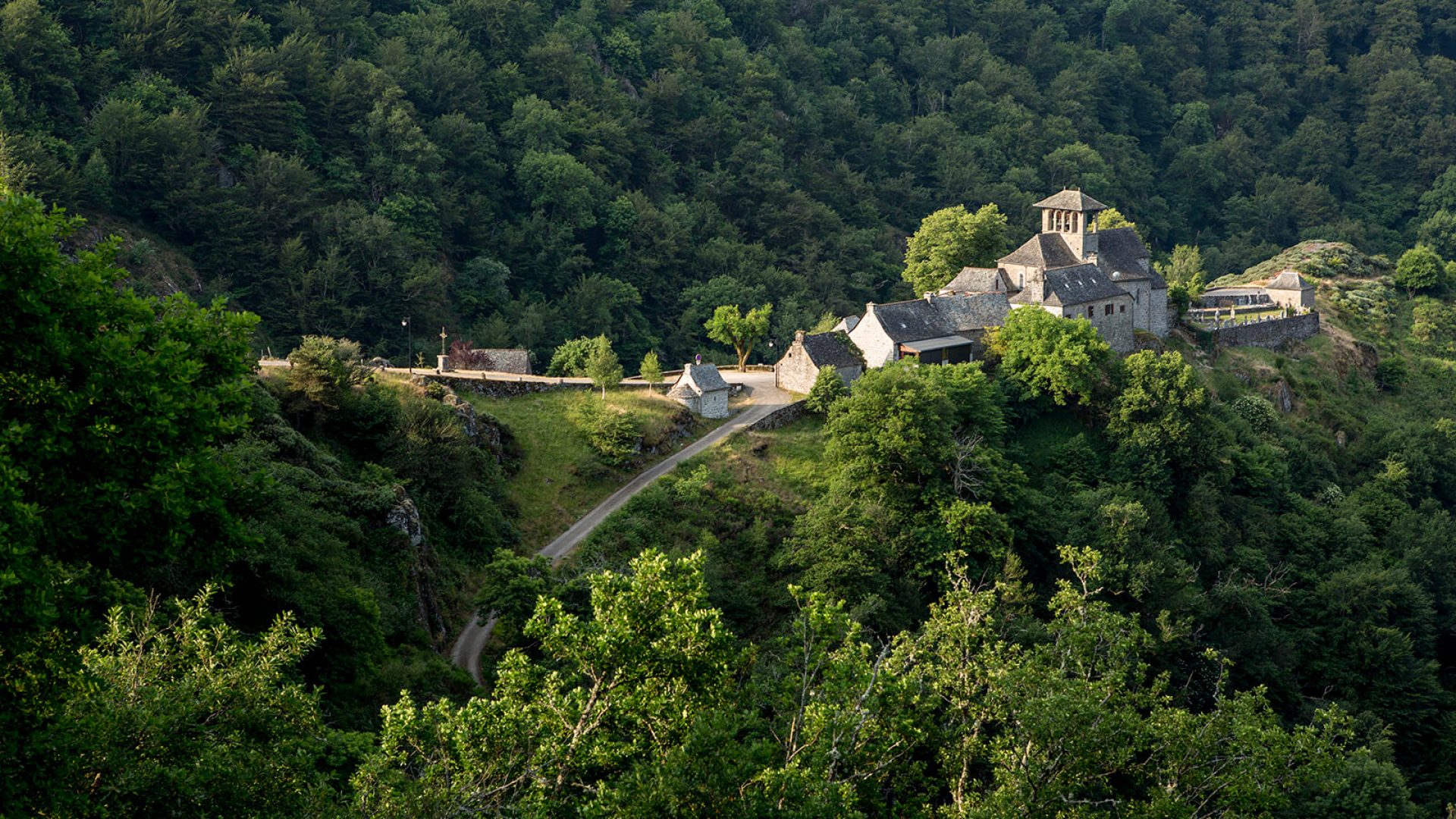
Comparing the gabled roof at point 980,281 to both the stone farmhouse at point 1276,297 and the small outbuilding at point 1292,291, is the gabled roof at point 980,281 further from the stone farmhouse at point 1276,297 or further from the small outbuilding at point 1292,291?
the small outbuilding at point 1292,291

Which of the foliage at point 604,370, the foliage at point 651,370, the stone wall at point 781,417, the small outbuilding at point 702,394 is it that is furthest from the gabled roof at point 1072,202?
the foliage at point 604,370

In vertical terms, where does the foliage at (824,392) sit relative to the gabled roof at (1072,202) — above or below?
below

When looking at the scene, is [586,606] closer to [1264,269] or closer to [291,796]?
[291,796]

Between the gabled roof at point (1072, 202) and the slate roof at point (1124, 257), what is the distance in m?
1.66

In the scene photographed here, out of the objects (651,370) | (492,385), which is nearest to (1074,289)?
(651,370)

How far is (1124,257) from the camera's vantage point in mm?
68438

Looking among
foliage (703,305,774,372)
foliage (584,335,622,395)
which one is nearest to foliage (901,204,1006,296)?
foliage (703,305,774,372)

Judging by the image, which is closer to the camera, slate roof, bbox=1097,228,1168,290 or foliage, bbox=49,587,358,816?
foliage, bbox=49,587,358,816

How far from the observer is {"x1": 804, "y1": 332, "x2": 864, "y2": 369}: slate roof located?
5931cm

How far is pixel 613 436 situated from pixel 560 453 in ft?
6.79

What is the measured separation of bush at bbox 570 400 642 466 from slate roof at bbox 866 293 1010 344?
43.6 feet

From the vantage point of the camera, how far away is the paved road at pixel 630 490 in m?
39.0

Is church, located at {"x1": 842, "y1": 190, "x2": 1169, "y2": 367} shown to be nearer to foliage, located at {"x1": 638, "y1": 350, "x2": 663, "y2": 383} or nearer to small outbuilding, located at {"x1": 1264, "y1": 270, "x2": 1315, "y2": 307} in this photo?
foliage, located at {"x1": 638, "y1": 350, "x2": 663, "y2": 383}

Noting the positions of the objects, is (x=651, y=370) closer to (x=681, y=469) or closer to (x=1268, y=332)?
(x=681, y=469)
